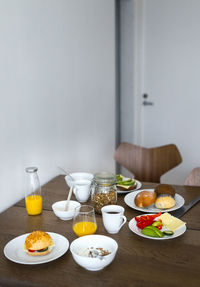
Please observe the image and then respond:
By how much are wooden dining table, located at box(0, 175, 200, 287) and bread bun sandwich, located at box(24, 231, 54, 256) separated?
44mm

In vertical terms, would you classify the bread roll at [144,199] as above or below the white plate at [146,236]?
above

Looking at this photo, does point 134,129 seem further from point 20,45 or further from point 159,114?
point 20,45

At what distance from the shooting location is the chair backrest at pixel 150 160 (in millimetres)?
2090

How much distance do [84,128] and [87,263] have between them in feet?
4.66

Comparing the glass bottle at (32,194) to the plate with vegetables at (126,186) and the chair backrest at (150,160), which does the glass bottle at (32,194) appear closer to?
the plate with vegetables at (126,186)

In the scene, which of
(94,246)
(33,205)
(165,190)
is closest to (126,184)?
(165,190)

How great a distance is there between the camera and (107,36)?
2.55 m

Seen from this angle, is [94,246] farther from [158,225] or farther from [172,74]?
[172,74]

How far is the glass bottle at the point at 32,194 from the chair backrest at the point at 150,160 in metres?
0.91

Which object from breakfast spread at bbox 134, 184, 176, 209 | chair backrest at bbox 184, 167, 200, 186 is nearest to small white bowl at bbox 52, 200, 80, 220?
breakfast spread at bbox 134, 184, 176, 209

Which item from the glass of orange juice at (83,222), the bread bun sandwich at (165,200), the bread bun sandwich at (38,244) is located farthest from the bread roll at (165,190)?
the bread bun sandwich at (38,244)

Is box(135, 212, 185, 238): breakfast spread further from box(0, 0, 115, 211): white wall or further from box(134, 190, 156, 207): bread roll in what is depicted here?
box(0, 0, 115, 211): white wall

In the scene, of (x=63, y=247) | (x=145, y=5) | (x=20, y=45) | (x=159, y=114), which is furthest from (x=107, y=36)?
(x=63, y=247)

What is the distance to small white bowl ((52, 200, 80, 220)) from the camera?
123 cm
